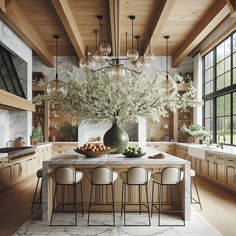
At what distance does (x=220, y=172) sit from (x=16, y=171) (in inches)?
178


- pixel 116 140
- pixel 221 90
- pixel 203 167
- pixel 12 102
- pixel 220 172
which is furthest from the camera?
pixel 221 90

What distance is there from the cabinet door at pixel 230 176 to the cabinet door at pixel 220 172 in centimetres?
20

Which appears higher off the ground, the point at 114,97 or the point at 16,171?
the point at 114,97

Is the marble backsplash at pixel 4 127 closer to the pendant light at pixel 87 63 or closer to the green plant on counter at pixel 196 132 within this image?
the pendant light at pixel 87 63

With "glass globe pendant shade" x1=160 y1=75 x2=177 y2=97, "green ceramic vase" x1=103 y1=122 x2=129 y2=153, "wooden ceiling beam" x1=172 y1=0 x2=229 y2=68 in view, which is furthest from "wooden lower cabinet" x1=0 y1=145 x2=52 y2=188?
"wooden ceiling beam" x1=172 y1=0 x2=229 y2=68

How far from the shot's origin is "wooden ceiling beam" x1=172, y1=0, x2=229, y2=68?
5638 mm

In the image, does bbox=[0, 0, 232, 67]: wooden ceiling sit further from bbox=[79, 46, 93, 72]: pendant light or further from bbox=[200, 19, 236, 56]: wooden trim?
bbox=[79, 46, 93, 72]: pendant light

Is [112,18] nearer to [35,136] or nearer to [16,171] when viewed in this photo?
[16,171]

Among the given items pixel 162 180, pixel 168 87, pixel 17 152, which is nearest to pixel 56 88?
pixel 168 87

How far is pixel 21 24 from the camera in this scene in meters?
6.44

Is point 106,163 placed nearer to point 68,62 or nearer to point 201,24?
point 201,24

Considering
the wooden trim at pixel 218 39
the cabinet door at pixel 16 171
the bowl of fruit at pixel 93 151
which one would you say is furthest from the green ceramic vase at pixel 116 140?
the wooden trim at pixel 218 39

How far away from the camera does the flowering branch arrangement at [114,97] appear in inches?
190

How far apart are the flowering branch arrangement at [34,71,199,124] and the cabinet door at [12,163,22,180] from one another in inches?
92.9
